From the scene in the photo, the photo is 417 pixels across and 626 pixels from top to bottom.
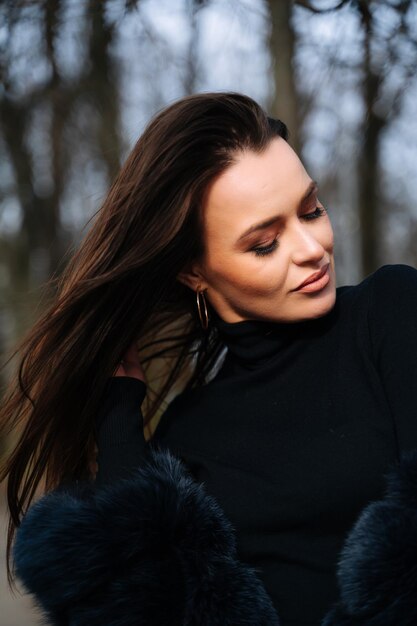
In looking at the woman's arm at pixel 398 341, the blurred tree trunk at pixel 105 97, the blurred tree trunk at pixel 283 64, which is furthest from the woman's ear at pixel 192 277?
the blurred tree trunk at pixel 105 97

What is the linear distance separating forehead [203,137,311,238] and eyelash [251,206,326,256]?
0.06 m

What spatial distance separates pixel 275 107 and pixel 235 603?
3.27m

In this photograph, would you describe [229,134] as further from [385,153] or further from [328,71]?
[385,153]

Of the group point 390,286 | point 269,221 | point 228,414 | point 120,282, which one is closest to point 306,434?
point 228,414

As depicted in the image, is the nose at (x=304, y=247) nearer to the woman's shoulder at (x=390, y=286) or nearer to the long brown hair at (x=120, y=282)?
the woman's shoulder at (x=390, y=286)

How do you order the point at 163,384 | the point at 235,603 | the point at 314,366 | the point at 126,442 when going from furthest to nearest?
the point at 163,384 → the point at 126,442 → the point at 314,366 → the point at 235,603

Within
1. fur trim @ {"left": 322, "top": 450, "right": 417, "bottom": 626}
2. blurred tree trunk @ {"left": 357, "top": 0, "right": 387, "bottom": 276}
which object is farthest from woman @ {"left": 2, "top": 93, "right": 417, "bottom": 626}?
blurred tree trunk @ {"left": 357, "top": 0, "right": 387, "bottom": 276}

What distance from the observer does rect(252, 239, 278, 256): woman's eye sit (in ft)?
6.28

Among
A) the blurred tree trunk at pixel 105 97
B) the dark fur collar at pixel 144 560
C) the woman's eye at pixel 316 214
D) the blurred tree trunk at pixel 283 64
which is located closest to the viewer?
the dark fur collar at pixel 144 560

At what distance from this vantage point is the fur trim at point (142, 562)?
1821 mm

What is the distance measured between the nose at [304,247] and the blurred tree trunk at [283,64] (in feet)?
8.33

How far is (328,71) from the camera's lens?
15.4 feet

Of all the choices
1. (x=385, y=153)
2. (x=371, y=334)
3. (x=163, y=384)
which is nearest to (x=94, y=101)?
(x=385, y=153)

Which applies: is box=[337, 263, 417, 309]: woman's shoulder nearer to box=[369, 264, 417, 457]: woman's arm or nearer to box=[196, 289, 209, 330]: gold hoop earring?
box=[369, 264, 417, 457]: woman's arm
